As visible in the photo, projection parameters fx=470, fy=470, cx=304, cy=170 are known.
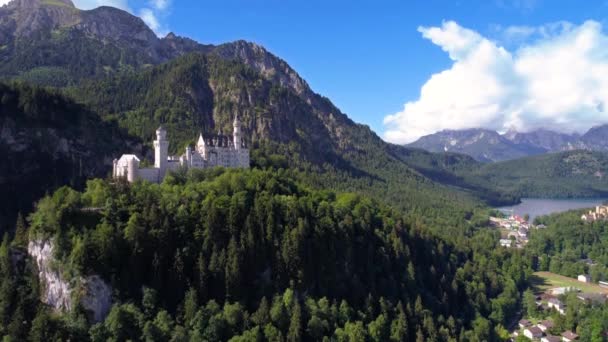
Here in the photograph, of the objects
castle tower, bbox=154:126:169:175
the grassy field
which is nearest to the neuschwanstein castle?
castle tower, bbox=154:126:169:175

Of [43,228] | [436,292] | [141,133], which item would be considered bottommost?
[436,292]

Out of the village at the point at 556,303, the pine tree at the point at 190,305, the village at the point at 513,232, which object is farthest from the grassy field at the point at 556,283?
the pine tree at the point at 190,305

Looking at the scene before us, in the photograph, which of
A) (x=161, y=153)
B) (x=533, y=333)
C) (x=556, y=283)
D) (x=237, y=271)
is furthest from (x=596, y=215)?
(x=237, y=271)

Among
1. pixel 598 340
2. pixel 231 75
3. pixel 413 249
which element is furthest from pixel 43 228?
pixel 231 75

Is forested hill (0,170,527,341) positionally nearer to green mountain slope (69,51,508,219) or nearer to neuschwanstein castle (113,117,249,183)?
neuschwanstein castle (113,117,249,183)

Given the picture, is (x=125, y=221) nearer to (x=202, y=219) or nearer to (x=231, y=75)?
(x=202, y=219)

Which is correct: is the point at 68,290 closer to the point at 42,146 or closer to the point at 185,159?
the point at 185,159

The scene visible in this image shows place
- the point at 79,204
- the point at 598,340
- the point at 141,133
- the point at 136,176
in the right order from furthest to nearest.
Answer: the point at 141,133 < the point at 136,176 < the point at 598,340 < the point at 79,204

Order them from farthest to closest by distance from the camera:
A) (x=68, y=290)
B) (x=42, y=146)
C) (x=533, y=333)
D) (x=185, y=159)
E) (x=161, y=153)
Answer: (x=42, y=146)
(x=185, y=159)
(x=161, y=153)
(x=533, y=333)
(x=68, y=290)
